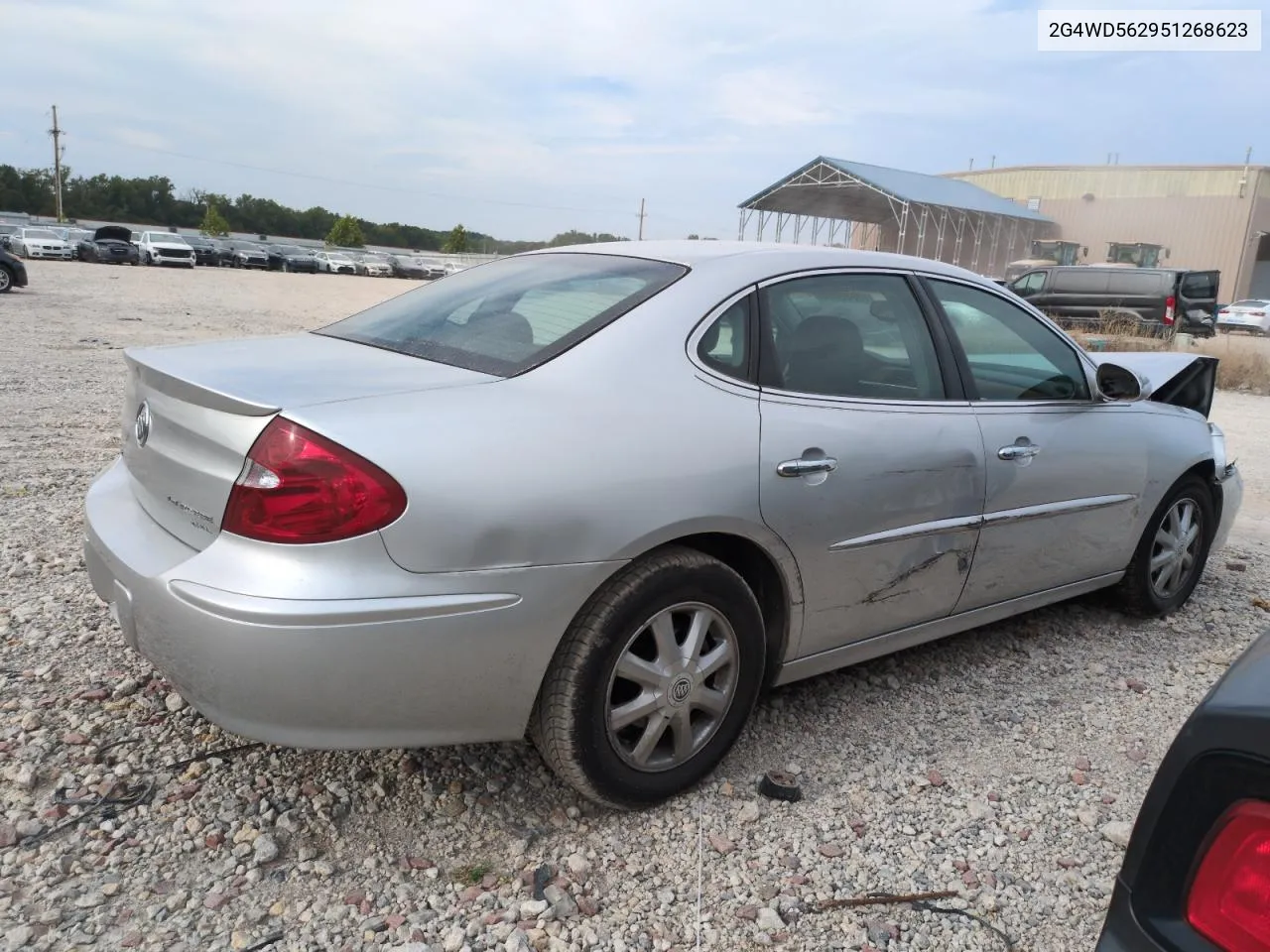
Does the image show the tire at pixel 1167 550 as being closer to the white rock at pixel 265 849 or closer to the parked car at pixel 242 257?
the white rock at pixel 265 849

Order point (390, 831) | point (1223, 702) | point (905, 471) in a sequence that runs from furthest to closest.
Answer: point (905, 471) < point (390, 831) < point (1223, 702)

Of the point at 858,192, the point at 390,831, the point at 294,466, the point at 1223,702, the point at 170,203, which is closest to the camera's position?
the point at 1223,702

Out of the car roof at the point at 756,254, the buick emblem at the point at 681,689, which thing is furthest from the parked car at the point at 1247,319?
the buick emblem at the point at 681,689

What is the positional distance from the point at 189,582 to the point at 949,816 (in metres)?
2.09

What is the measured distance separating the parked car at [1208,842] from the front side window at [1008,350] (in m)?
2.15

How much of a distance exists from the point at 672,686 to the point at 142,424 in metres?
1.61

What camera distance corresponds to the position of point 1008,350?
3.55 meters

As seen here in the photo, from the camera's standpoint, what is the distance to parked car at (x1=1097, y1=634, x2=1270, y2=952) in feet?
3.98

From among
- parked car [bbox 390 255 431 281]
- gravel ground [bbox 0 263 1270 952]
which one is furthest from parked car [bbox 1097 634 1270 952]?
parked car [bbox 390 255 431 281]

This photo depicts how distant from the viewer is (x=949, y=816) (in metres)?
2.68

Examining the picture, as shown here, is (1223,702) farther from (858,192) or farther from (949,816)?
(858,192)

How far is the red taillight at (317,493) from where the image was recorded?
206 centimetres

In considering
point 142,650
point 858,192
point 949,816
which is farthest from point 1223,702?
point 858,192

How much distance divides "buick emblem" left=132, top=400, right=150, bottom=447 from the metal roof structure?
37134mm
